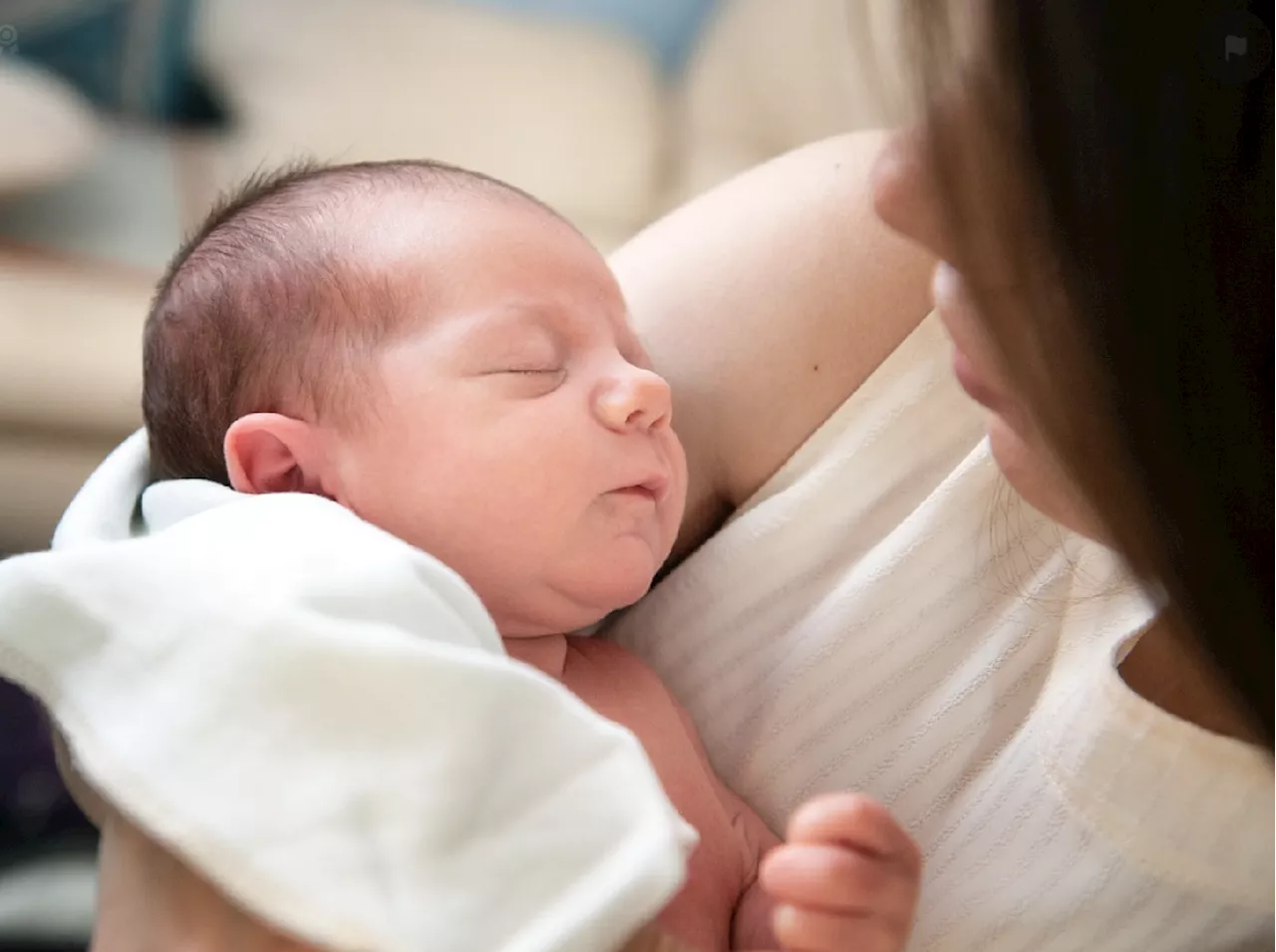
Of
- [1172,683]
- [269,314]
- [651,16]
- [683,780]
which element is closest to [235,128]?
[651,16]

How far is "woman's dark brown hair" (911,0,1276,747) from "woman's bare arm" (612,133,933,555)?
8.9 inches

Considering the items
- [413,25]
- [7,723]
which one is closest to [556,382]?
[7,723]

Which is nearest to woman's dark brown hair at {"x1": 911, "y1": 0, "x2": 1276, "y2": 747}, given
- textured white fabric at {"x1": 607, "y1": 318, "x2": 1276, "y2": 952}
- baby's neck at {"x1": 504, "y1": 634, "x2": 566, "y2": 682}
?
textured white fabric at {"x1": 607, "y1": 318, "x2": 1276, "y2": 952}

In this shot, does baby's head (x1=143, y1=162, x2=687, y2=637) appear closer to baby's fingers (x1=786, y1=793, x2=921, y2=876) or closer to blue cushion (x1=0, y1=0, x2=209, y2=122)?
baby's fingers (x1=786, y1=793, x2=921, y2=876)

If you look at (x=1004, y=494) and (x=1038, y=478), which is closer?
(x=1038, y=478)

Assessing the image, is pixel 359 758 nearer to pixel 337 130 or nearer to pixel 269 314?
pixel 269 314

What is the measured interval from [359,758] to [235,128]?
51.5 inches

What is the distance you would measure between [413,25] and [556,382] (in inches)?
52.6

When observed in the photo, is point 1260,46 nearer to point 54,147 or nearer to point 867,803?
point 867,803

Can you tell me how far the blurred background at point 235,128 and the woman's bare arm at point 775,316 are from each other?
31 centimetres

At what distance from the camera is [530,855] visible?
479 mm

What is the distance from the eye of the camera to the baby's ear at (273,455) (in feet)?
2.05

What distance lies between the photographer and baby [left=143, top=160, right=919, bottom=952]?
611 millimetres

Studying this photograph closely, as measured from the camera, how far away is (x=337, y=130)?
5.16ft
